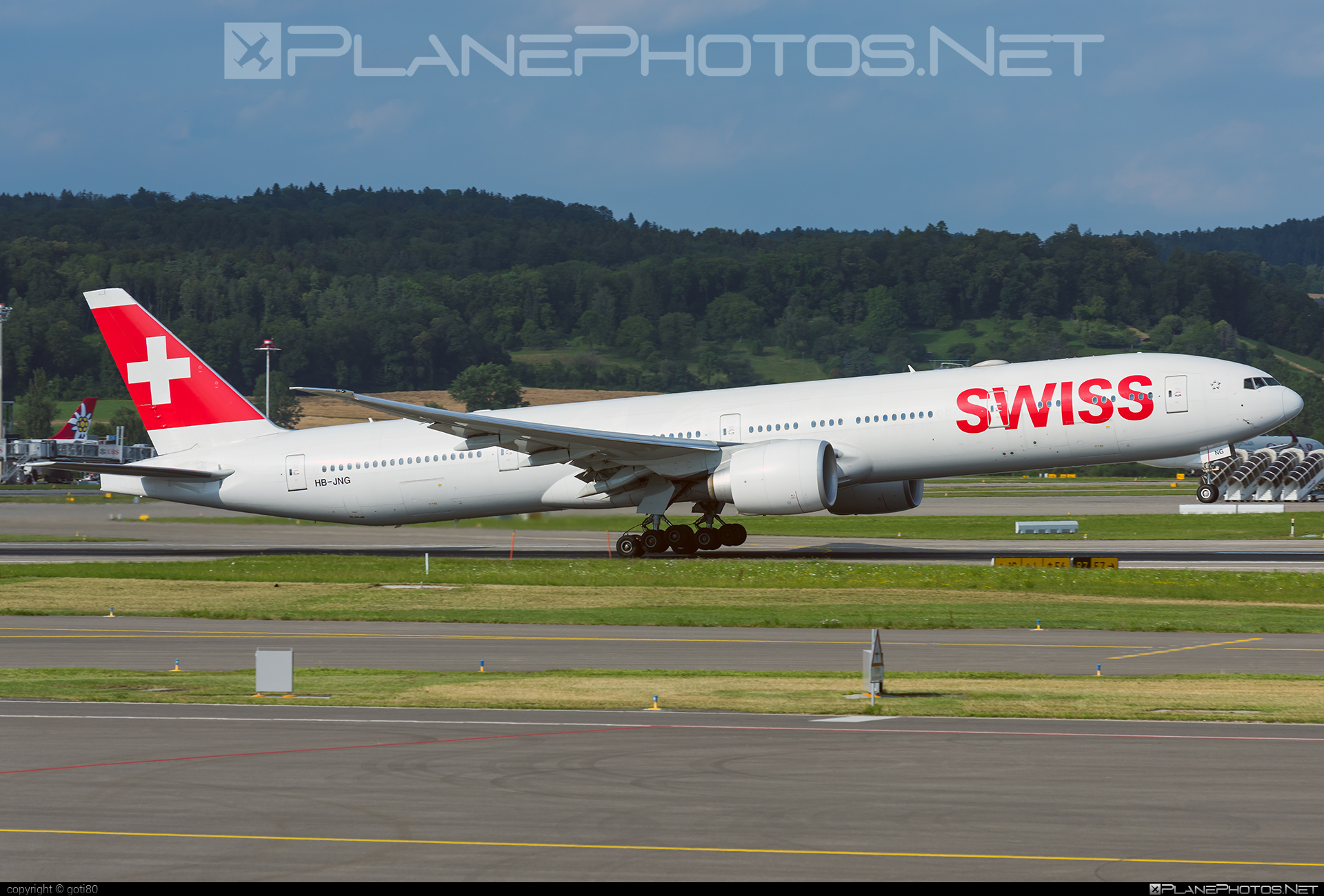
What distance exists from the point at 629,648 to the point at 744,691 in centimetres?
532

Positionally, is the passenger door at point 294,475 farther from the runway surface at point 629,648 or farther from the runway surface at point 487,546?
the runway surface at point 629,648

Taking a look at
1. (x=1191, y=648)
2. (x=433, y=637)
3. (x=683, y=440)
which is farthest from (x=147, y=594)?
(x=1191, y=648)

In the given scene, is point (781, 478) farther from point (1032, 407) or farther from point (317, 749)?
point (317, 749)

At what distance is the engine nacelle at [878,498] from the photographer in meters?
38.0

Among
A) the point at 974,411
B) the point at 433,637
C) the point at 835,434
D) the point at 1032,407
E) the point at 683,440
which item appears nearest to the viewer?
the point at 433,637

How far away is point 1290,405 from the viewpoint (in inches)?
1324

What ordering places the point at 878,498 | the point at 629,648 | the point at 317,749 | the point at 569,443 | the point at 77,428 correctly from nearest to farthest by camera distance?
the point at 317,749 → the point at 629,648 → the point at 569,443 → the point at 878,498 → the point at 77,428

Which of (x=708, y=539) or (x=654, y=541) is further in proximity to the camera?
(x=708, y=539)

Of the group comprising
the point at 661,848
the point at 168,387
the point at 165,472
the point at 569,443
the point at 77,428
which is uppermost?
the point at 77,428

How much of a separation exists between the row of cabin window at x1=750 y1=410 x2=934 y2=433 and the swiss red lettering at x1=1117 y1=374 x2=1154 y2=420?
477 centimetres

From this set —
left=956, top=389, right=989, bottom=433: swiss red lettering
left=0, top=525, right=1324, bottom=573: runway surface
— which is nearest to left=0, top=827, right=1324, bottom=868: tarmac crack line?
left=0, top=525, right=1324, bottom=573: runway surface

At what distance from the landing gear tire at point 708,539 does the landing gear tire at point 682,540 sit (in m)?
0.30

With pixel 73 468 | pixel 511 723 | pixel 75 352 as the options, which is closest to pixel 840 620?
pixel 511 723

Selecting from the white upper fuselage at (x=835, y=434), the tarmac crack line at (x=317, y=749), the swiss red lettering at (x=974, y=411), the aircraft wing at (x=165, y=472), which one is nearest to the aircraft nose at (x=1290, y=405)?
the white upper fuselage at (x=835, y=434)
